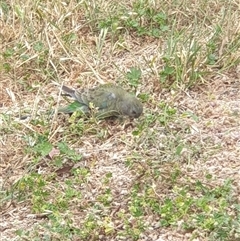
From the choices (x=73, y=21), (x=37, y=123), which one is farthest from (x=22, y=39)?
(x=37, y=123)

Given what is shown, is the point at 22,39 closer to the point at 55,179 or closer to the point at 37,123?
the point at 37,123

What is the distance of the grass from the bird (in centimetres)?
6

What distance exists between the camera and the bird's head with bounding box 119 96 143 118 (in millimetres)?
4133

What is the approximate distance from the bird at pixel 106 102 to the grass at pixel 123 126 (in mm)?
61

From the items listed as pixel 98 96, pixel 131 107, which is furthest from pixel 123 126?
pixel 98 96

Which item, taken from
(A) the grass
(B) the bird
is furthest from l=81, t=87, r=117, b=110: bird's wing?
(A) the grass

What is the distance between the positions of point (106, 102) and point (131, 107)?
0.58 ft

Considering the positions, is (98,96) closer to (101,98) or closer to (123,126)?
(101,98)

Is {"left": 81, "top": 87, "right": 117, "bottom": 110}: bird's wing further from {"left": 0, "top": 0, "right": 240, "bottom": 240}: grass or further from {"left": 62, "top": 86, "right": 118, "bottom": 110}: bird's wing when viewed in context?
{"left": 0, "top": 0, "right": 240, "bottom": 240}: grass

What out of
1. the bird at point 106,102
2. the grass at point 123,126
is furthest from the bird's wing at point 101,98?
the grass at point 123,126

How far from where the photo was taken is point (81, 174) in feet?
12.2

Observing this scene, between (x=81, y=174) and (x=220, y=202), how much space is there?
772mm

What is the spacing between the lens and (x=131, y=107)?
4.13 meters

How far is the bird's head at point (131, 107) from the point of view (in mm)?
4133
